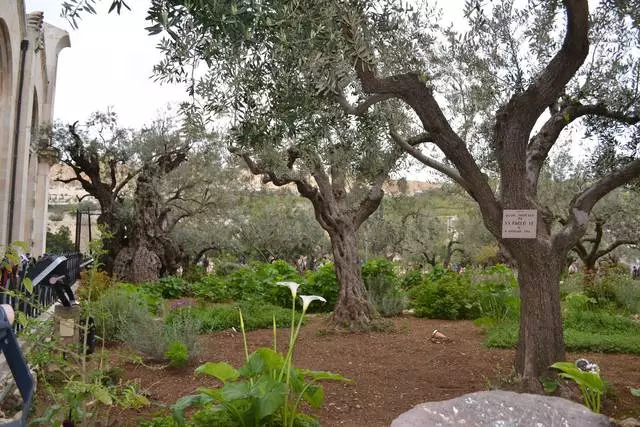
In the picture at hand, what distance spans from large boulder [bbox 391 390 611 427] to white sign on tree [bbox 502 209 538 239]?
8.14ft

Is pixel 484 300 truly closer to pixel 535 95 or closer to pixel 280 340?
pixel 280 340

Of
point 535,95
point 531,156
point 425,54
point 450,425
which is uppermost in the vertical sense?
point 425,54

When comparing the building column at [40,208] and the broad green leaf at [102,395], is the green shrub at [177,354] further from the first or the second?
the building column at [40,208]

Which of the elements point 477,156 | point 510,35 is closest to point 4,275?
point 510,35

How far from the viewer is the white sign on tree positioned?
5188 mm

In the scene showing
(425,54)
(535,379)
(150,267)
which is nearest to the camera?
(535,379)

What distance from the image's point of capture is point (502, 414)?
2818 millimetres

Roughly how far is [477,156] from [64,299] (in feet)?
22.5

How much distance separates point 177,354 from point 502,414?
4.06 m

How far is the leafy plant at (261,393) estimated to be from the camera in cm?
338

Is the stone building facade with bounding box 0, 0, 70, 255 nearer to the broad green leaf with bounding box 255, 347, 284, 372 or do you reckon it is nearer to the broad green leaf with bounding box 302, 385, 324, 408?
the broad green leaf with bounding box 255, 347, 284, 372

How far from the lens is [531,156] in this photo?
19.2ft

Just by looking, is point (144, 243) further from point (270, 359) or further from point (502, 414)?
point (502, 414)

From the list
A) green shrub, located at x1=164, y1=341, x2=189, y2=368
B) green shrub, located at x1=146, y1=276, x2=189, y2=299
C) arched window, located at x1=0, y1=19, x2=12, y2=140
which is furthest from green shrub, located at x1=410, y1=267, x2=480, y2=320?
arched window, located at x1=0, y1=19, x2=12, y2=140
